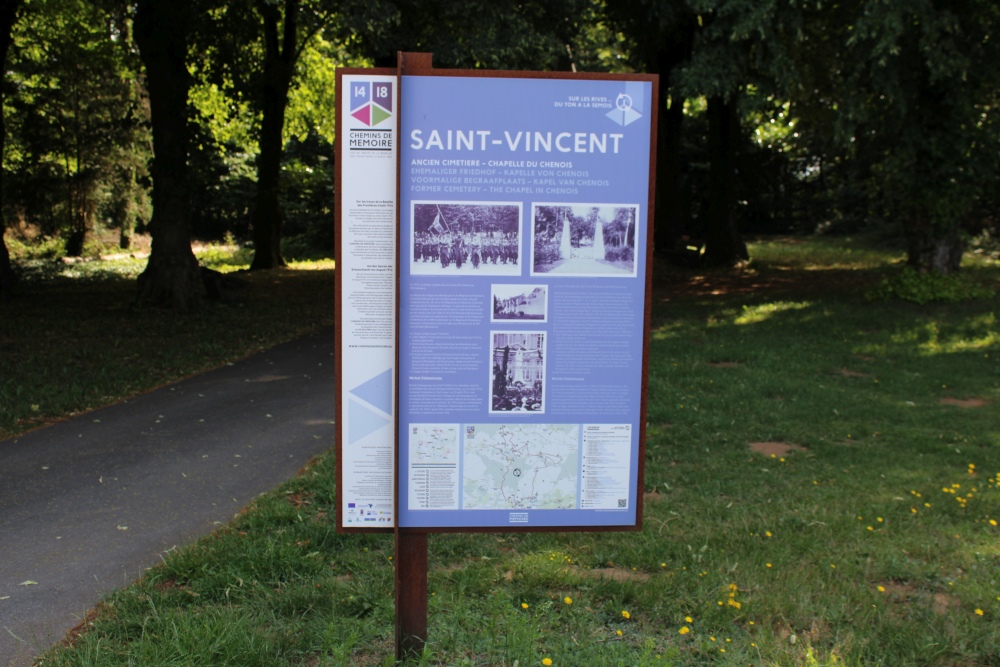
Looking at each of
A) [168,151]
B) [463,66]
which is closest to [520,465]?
[463,66]

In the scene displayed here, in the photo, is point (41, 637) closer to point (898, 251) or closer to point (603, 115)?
point (603, 115)

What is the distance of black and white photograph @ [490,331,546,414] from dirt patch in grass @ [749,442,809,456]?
4.07 metres

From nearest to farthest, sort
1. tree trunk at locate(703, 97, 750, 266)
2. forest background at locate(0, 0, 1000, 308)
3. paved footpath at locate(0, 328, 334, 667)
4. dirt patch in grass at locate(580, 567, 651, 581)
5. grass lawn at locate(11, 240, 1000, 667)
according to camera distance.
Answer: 1. grass lawn at locate(11, 240, 1000, 667)
2. paved footpath at locate(0, 328, 334, 667)
3. dirt patch in grass at locate(580, 567, 651, 581)
4. forest background at locate(0, 0, 1000, 308)
5. tree trunk at locate(703, 97, 750, 266)

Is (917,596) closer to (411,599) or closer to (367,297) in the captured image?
(411,599)

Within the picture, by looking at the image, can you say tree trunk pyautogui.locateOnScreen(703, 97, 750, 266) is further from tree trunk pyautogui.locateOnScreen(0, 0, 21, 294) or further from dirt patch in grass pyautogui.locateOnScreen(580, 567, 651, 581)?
dirt patch in grass pyautogui.locateOnScreen(580, 567, 651, 581)

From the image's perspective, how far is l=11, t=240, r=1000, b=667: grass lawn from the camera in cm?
357

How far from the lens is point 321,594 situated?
13.2 ft

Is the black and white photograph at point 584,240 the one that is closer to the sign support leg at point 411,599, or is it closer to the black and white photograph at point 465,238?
the black and white photograph at point 465,238

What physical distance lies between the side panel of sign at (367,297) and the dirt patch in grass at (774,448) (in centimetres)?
431

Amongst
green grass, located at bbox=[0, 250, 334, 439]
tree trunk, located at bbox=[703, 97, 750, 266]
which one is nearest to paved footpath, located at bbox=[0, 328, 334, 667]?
green grass, located at bbox=[0, 250, 334, 439]

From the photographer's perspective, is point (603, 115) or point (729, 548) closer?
point (603, 115)

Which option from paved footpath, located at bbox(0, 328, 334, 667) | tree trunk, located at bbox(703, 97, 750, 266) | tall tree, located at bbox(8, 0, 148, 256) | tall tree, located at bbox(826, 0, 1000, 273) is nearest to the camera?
paved footpath, located at bbox(0, 328, 334, 667)

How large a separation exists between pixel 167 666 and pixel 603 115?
8.54 ft

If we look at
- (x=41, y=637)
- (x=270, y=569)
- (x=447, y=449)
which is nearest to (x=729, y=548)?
(x=447, y=449)
